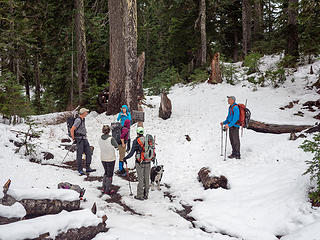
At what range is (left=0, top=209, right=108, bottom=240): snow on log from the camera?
3.34 m

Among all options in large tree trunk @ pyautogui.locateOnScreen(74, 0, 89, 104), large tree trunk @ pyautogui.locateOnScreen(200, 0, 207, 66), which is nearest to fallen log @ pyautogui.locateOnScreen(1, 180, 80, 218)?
large tree trunk @ pyautogui.locateOnScreen(74, 0, 89, 104)

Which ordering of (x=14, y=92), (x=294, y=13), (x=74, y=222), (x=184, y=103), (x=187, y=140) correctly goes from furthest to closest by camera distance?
(x=184, y=103) → (x=294, y=13) → (x=187, y=140) → (x=14, y=92) → (x=74, y=222)

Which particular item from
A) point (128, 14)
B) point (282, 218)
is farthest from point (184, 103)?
point (282, 218)

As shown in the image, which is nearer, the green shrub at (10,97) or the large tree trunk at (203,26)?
the green shrub at (10,97)

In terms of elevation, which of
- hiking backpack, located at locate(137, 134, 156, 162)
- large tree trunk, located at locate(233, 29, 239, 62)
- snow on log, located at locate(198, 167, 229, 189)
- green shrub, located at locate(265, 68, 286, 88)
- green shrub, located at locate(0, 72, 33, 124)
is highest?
large tree trunk, located at locate(233, 29, 239, 62)

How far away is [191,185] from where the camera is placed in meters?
7.28

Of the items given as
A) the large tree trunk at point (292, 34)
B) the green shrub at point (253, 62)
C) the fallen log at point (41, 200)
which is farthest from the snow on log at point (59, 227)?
the large tree trunk at point (292, 34)

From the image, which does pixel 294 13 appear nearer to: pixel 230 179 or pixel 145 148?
pixel 230 179

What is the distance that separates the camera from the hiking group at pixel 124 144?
6.45 m

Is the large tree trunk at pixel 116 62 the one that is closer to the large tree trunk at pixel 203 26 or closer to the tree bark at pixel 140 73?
the tree bark at pixel 140 73

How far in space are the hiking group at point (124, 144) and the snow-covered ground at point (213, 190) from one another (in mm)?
456

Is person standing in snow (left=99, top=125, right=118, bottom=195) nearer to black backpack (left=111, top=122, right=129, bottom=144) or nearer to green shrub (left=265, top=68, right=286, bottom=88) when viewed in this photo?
black backpack (left=111, top=122, right=129, bottom=144)

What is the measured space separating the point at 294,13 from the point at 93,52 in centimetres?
1455

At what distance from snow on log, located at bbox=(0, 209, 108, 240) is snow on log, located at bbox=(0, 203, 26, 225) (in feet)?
0.70
